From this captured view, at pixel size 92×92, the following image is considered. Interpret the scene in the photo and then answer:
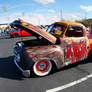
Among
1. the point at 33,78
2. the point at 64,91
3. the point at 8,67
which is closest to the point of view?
the point at 64,91

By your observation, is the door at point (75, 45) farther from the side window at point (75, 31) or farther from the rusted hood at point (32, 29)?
the rusted hood at point (32, 29)

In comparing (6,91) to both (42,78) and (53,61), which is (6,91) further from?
(53,61)

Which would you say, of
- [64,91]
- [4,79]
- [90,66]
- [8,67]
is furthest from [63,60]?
[8,67]

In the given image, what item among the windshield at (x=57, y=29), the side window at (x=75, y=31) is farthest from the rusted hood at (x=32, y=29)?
the side window at (x=75, y=31)

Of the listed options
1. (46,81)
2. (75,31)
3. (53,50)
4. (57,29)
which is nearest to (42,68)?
(46,81)

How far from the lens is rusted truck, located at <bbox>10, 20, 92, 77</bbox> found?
134 inches

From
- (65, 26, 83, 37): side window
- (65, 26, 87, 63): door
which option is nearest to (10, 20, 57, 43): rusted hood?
(65, 26, 87, 63): door

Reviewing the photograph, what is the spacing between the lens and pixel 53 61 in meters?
3.63

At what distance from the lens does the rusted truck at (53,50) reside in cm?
340

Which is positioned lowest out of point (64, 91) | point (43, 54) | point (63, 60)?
point (64, 91)

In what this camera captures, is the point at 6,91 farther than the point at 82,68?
No

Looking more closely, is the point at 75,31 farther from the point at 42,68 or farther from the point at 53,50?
the point at 42,68

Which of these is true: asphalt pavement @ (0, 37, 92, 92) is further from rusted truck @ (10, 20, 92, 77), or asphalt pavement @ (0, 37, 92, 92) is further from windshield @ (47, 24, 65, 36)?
windshield @ (47, 24, 65, 36)

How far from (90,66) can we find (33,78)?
7.84ft
